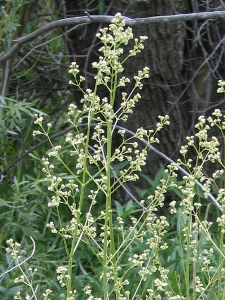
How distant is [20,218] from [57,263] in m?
0.32

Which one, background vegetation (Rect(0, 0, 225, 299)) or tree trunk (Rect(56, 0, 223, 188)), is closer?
background vegetation (Rect(0, 0, 225, 299))

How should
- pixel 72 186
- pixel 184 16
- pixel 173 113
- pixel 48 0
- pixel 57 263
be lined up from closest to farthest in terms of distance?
1. pixel 72 186
2. pixel 184 16
3. pixel 57 263
4. pixel 48 0
5. pixel 173 113

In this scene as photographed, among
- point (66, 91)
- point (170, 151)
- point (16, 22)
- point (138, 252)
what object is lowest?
point (138, 252)

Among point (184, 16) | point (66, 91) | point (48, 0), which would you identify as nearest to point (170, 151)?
point (66, 91)

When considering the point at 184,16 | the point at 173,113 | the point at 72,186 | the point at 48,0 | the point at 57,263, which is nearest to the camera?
the point at 72,186

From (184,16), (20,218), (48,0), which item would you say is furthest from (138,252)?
(48,0)

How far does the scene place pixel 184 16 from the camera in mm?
3031

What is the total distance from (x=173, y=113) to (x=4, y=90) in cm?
118

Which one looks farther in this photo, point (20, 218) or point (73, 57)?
point (73, 57)

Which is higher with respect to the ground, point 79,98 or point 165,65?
point 165,65

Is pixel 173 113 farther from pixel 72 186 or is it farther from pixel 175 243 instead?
pixel 72 186

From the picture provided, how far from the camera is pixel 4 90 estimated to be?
3824 mm

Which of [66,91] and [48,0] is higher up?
[48,0]

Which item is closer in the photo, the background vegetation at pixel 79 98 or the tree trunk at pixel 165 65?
the background vegetation at pixel 79 98
